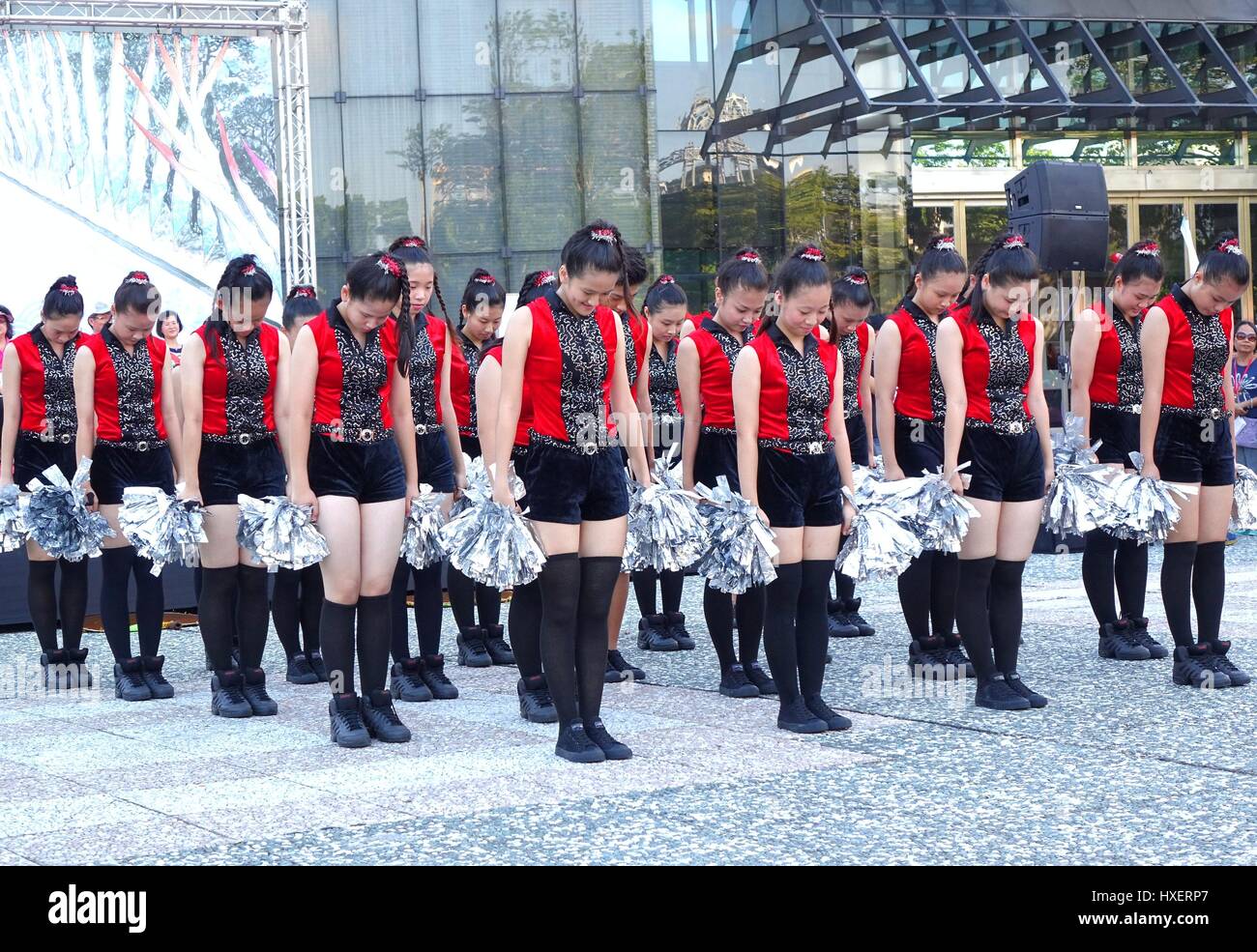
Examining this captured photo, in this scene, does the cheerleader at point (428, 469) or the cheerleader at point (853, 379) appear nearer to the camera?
the cheerleader at point (428, 469)

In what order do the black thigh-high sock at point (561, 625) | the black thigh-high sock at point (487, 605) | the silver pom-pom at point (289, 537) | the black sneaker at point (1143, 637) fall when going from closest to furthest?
the black thigh-high sock at point (561, 625) → the silver pom-pom at point (289, 537) → the black sneaker at point (1143, 637) → the black thigh-high sock at point (487, 605)

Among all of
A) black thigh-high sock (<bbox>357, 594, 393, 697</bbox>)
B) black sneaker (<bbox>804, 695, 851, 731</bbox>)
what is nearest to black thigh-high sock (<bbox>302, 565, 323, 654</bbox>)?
black thigh-high sock (<bbox>357, 594, 393, 697</bbox>)

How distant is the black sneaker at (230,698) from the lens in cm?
684

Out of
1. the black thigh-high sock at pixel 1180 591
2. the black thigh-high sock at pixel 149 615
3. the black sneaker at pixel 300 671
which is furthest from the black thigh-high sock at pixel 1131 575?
the black thigh-high sock at pixel 149 615

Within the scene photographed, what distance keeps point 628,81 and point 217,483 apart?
1414 centimetres

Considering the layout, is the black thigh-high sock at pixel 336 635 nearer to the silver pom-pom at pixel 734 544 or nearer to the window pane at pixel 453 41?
the silver pom-pom at pixel 734 544

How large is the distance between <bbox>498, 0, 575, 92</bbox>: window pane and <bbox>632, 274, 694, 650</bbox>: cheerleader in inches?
452

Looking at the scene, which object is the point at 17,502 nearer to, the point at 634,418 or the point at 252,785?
the point at 252,785

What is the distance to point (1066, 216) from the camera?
40.4 ft

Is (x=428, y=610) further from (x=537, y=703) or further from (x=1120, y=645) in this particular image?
(x=1120, y=645)

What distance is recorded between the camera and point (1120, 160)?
73.2 feet

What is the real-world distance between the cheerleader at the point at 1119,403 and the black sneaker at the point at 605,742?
10.6ft

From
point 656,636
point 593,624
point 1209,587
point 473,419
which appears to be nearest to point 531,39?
point 473,419
